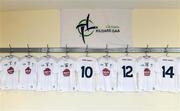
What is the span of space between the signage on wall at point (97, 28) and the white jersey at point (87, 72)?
0.19 m

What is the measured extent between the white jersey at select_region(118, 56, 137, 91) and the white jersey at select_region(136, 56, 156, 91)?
0.19ft

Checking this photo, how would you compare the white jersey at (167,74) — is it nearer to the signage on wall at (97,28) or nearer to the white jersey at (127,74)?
the white jersey at (127,74)

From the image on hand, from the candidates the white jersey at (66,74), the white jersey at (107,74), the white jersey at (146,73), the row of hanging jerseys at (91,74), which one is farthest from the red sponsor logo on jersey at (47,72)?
the white jersey at (146,73)

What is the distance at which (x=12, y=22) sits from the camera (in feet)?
11.7

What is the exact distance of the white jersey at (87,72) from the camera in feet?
11.2

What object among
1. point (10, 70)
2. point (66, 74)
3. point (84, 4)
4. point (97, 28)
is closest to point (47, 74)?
point (66, 74)

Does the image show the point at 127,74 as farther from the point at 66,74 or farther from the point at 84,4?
the point at 84,4

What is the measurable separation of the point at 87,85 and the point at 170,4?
51.3 inches

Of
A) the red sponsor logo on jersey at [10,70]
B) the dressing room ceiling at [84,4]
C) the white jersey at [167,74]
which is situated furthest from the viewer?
the red sponsor logo on jersey at [10,70]

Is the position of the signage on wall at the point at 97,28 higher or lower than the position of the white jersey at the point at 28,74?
higher

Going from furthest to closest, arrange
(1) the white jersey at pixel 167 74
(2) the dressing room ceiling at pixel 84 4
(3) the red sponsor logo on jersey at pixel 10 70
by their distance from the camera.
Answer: (3) the red sponsor logo on jersey at pixel 10 70
(1) the white jersey at pixel 167 74
(2) the dressing room ceiling at pixel 84 4

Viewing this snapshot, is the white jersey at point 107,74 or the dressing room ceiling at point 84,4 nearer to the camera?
the dressing room ceiling at point 84,4

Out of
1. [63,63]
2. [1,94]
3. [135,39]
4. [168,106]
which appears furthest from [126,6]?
[1,94]

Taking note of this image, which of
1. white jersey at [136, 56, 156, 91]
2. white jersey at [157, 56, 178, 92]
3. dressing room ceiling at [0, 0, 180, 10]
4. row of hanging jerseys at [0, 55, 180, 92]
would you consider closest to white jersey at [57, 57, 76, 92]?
row of hanging jerseys at [0, 55, 180, 92]
